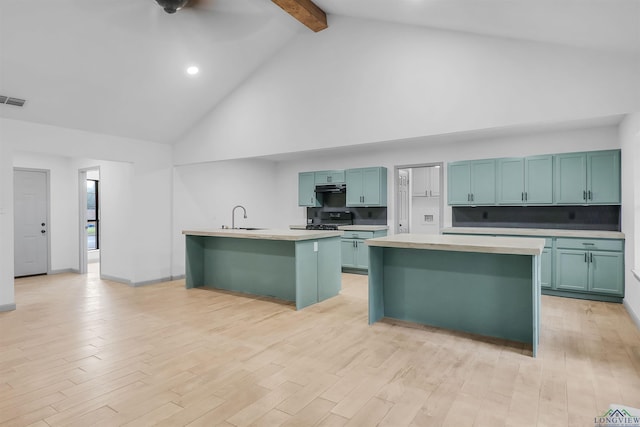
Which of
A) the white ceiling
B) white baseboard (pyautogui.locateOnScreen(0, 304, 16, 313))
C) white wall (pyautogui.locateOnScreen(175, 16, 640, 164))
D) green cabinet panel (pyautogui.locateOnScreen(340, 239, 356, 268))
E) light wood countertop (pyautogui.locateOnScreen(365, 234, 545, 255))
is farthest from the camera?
green cabinet panel (pyautogui.locateOnScreen(340, 239, 356, 268))

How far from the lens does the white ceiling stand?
10.4 feet

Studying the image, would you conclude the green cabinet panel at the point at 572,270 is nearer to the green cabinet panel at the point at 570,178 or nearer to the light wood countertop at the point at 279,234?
the green cabinet panel at the point at 570,178

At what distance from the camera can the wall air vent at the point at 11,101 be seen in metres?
4.23

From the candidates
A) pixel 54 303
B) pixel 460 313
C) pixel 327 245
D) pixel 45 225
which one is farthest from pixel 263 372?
pixel 45 225

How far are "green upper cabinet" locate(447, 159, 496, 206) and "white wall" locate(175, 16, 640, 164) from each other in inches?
70.9

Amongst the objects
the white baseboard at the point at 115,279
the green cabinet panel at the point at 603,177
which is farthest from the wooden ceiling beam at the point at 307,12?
the white baseboard at the point at 115,279

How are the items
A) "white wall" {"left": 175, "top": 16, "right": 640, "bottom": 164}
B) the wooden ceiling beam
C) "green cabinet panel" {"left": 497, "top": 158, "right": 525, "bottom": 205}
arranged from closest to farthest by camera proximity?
"white wall" {"left": 175, "top": 16, "right": 640, "bottom": 164}, the wooden ceiling beam, "green cabinet panel" {"left": 497, "top": 158, "right": 525, "bottom": 205}

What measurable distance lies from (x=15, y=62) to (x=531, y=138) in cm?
659

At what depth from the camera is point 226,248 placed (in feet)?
17.9

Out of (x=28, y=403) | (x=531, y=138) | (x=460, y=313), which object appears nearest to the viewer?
(x=28, y=403)

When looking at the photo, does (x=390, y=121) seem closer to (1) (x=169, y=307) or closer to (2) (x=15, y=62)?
(1) (x=169, y=307)

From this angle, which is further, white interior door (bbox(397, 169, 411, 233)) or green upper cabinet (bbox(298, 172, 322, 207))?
green upper cabinet (bbox(298, 172, 322, 207))

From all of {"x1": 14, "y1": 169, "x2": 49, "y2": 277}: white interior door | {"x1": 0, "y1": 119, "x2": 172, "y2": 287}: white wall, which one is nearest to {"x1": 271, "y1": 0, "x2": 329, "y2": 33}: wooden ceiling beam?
{"x1": 0, "y1": 119, "x2": 172, "y2": 287}: white wall

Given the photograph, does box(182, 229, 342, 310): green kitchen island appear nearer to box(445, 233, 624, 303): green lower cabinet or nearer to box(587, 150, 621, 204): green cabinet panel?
box(445, 233, 624, 303): green lower cabinet
